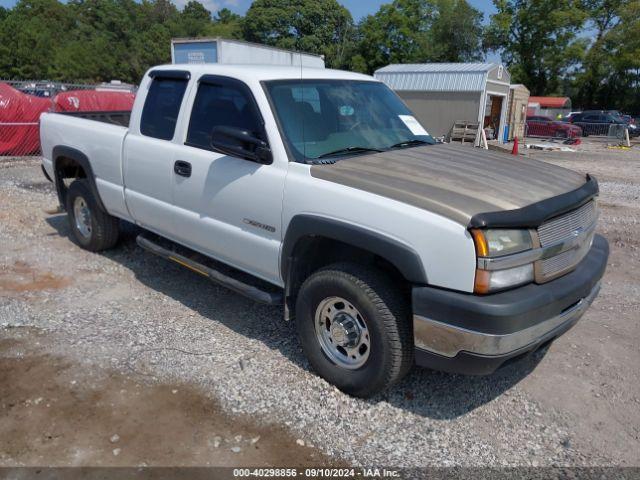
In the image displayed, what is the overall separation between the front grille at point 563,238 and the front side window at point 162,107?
295 cm

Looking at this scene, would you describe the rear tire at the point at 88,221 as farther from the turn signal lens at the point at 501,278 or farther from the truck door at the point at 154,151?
the turn signal lens at the point at 501,278

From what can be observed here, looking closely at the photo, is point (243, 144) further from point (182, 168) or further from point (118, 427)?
point (118, 427)

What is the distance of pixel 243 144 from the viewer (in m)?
3.66

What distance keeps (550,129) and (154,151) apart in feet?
99.1

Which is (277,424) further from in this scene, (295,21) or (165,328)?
(295,21)

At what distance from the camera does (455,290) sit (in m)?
2.85

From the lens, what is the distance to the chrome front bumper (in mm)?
2805

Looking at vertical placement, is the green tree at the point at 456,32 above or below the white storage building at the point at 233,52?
above

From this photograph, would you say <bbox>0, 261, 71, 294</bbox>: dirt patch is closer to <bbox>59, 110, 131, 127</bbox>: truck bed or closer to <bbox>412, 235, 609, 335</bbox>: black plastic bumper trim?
<bbox>59, 110, 131, 127</bbox>: truck bed

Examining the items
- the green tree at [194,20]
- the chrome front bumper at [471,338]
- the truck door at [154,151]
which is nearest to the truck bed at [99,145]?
the truck door at [154,151]

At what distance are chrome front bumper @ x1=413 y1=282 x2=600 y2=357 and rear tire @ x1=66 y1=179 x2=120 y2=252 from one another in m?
3.99

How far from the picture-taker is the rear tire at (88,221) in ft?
19.0

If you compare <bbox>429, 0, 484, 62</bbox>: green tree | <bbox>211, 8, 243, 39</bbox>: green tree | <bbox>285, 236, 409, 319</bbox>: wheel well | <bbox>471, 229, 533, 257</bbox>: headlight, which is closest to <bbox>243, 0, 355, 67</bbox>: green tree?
<bbox>211, 8, 243, 39</bbox>: green tree

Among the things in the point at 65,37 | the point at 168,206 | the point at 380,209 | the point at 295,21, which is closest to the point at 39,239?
the point at 168,206
